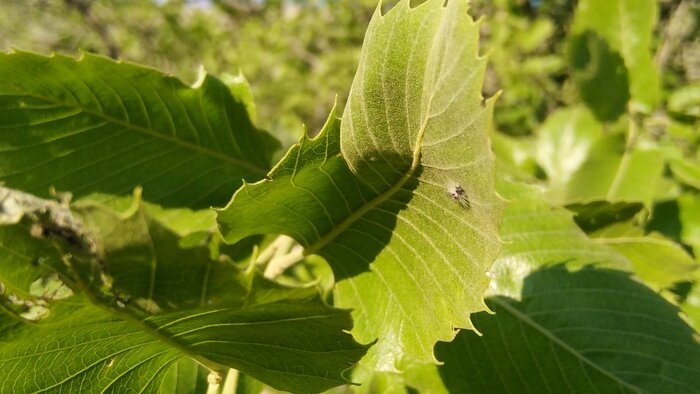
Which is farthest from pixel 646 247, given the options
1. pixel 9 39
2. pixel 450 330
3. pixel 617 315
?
pixel 9 39

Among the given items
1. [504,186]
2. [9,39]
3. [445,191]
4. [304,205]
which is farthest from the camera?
[9,39]

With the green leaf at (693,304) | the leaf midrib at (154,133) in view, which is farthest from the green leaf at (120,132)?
the green leaf at (693,304)

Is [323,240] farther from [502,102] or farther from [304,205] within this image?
[502,102]

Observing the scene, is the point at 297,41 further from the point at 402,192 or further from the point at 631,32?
the point at 402,192

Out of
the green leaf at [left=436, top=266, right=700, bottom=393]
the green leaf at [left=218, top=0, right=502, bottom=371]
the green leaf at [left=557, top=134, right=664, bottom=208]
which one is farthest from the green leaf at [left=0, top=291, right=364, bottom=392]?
the green leaf at [left=557, top=134, right=664, bottom=208]

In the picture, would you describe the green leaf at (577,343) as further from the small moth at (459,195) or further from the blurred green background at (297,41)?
the blurred green background at (297,41)

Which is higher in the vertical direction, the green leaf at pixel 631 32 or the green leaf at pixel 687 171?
the green leaf at pixel 631 32
